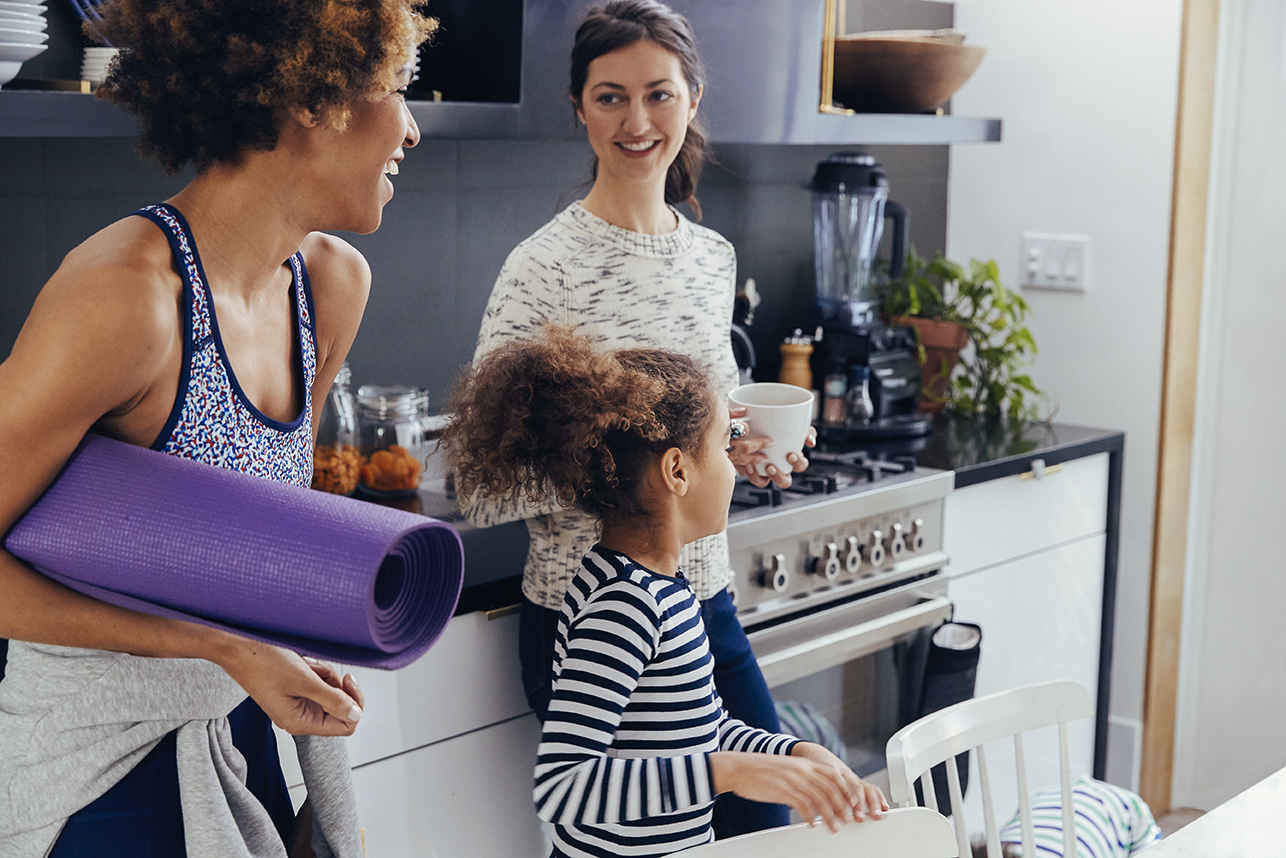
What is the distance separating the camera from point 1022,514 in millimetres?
2418

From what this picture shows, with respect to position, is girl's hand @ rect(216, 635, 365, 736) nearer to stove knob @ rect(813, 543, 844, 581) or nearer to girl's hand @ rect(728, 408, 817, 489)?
girl's hand @ rect(728, 408, 817, 489)

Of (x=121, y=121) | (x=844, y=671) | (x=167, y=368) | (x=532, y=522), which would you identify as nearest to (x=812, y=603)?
(x=844, y=671)

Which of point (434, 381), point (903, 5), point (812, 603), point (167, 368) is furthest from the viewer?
point (903, 5)

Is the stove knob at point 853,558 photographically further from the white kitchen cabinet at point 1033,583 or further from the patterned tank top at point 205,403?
the patterned tank top at point 205,403

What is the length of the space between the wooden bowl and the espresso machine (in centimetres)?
14

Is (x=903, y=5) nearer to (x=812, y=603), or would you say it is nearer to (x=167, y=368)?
(x=812, y=603)

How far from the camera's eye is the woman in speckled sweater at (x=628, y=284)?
5.10 ft

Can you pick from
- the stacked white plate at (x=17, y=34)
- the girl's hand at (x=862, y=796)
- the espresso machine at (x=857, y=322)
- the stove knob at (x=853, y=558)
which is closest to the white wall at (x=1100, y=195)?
the espresso machine at (x=857, y=322)

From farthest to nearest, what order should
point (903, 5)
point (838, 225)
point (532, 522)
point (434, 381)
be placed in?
1. point (903, 5)
2. point (838, 225)
3. point (434, 381)
4. point (532, 522)

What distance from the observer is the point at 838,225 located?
2613 mm

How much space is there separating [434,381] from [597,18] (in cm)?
71

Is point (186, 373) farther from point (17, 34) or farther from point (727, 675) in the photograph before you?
point (727, 675)

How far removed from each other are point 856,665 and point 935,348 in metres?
0.85

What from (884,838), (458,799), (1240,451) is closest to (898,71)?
(1240,451)
